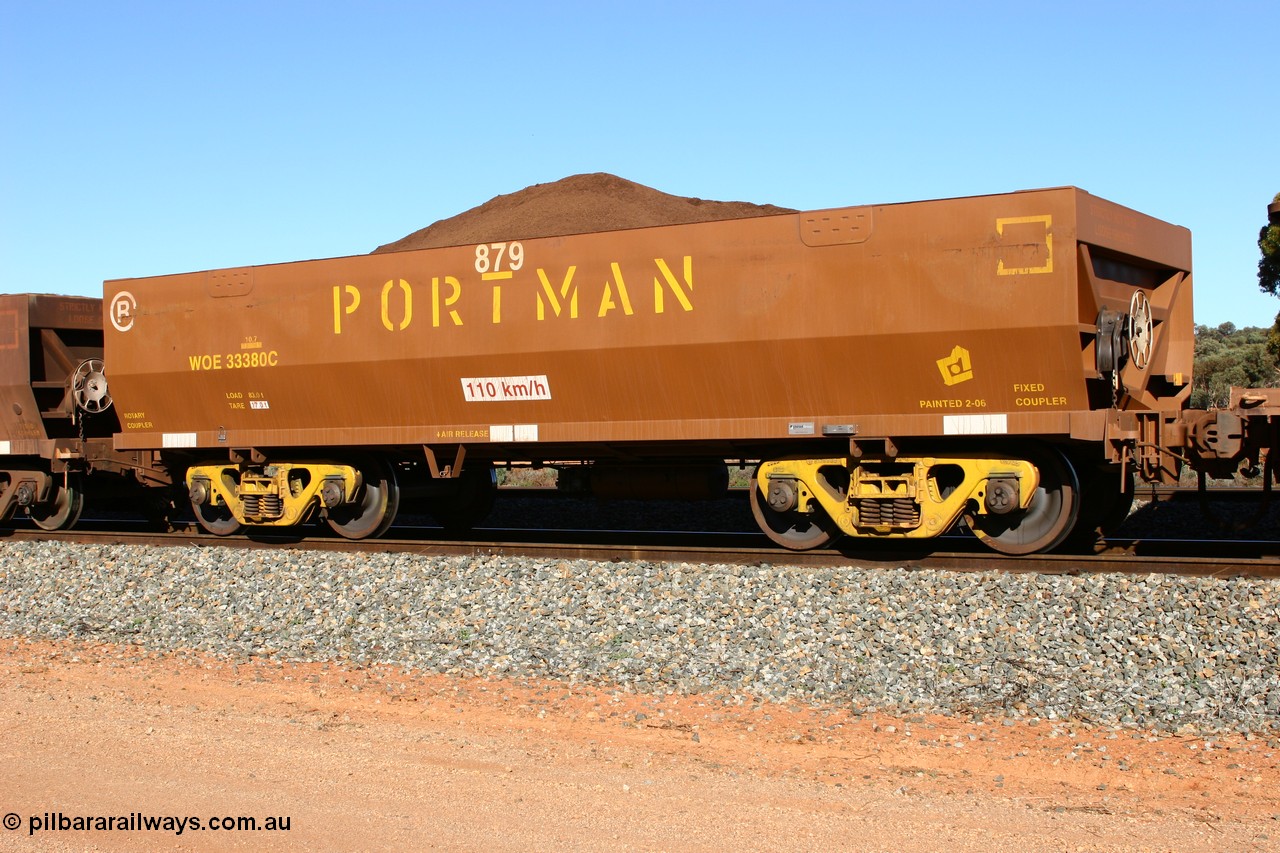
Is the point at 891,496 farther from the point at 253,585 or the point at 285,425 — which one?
the point at 285,425

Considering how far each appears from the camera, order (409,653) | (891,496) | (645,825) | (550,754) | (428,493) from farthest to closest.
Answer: (428,493), (891,496), (409,653), (550,754), (645,825)

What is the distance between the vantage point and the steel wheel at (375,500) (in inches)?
523

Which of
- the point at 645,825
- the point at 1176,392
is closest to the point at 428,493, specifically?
the point at 1176,392

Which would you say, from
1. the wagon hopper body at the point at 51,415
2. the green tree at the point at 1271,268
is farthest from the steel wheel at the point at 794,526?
the green tree at the point at 1271,268

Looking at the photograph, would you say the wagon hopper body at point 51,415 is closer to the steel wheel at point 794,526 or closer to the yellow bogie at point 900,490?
the steel wheel at point 794,526

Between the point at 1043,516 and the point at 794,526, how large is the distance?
2275 mm

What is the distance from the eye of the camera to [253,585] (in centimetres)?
1112

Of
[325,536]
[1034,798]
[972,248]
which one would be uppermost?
[972,248]

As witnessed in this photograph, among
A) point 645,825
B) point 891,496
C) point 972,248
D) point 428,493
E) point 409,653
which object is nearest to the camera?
point 645,825

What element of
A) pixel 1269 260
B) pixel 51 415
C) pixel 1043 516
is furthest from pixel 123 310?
pixel 1269 260

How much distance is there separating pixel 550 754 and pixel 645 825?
134 cm

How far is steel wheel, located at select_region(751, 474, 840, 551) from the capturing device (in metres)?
11.2

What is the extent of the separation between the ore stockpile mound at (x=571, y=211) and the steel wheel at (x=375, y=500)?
244ft

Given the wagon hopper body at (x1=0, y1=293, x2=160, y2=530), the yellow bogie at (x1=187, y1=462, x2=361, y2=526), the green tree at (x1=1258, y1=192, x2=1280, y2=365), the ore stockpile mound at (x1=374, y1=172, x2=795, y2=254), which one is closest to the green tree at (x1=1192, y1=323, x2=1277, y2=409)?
the green tree at (x1=1258, y1=192, x2=1280, y2=365)
